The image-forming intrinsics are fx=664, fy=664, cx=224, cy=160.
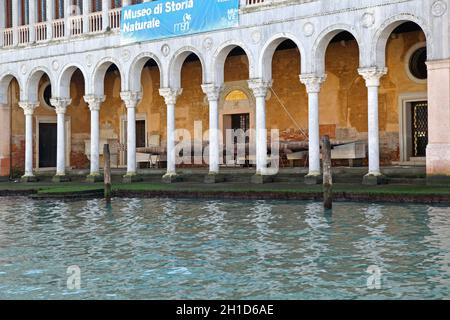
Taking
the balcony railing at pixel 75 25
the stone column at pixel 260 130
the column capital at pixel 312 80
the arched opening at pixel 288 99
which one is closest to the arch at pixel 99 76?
the balcony railing at pixel 75 25

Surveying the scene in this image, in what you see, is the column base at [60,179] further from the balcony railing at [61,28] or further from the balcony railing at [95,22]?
the balcony railing at [95,22]

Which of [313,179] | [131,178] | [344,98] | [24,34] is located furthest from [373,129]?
[24,34]

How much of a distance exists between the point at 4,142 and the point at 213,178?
11.3 meters

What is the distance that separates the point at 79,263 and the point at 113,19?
56.6 ft

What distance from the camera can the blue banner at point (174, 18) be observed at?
69.7ft

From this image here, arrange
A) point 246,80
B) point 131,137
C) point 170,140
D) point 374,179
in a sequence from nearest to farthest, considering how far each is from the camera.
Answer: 1. point 374,179
2. point 170,140
3. point 131,137
4. point 246,80

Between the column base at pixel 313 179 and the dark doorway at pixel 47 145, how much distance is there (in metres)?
14.7

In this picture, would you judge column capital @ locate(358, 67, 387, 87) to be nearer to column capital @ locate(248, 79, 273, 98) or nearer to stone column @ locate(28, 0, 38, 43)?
column capital @ locate(248, 79, 273, 98)

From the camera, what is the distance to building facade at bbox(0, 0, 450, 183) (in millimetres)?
18281

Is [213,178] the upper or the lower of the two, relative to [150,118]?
lower

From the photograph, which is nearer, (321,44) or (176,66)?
(321,44)

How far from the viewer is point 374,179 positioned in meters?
17.9

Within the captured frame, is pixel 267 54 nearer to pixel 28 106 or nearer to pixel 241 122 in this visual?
pixel 241 122

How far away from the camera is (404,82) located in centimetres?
2161
